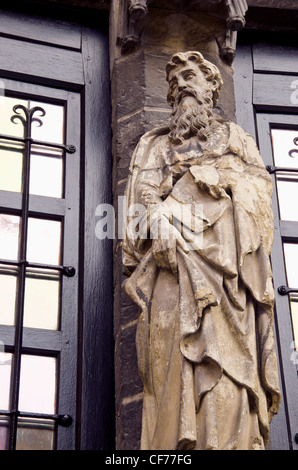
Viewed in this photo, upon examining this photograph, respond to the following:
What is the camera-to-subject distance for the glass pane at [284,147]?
17.8 ft

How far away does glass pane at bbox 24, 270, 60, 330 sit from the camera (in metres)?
4.64

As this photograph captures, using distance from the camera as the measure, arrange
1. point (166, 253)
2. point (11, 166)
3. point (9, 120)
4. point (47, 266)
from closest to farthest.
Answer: point (166, 253) < point (47, 266) < point (11, 166) < point (9, 120)

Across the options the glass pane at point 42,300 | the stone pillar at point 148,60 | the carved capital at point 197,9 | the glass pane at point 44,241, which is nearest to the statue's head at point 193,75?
the stone pillar at point 148,60

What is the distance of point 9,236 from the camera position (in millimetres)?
4832

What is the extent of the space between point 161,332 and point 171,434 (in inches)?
16.0

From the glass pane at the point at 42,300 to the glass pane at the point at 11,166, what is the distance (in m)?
0.50

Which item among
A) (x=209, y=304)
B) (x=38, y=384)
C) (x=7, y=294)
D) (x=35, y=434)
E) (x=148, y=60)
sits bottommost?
(x=35, y=434)

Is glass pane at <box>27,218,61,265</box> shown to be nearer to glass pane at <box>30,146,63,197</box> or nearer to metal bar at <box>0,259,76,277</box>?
metal bar at <box>0,259,76,277</box>

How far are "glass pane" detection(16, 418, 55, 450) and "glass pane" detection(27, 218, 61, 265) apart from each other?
0.80 metres

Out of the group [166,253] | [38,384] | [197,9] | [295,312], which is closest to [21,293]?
[38,384]

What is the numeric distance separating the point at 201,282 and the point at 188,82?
1.09m

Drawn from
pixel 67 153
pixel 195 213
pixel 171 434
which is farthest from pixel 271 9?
pixel 171 434

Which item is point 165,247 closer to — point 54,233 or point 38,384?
point 38,384

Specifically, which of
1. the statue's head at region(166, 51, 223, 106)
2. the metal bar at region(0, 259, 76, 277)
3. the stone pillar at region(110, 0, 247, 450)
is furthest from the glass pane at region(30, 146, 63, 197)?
the statue's head at region(166, 51, 223, 106)
